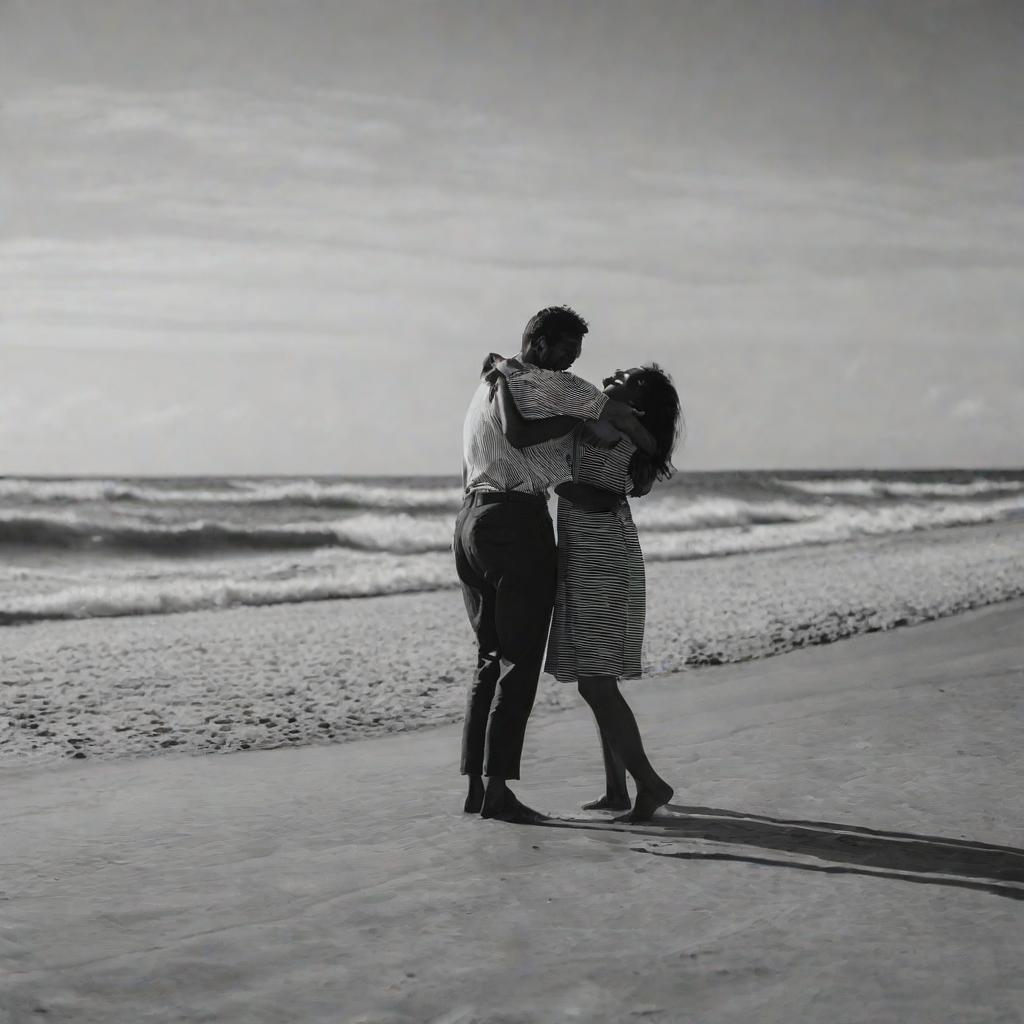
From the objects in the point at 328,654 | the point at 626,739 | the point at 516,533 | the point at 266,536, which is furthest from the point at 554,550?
the point at 266,536

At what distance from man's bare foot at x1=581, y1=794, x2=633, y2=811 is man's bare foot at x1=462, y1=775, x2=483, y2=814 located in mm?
364

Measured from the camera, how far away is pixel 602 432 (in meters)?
3.62

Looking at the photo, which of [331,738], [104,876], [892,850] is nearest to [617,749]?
[892,850]

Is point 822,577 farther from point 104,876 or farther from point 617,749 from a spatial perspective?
point 104,876

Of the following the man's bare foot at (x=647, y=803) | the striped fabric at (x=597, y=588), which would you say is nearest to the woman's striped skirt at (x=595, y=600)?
the striped fabric at (x=597, y=588)

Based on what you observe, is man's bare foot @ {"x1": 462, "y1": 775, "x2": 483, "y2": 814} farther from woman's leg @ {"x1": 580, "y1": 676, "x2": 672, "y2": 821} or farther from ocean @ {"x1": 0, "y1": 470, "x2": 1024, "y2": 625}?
ocean @ {"x1": 0, "y1": 470, "x2": 1024, "y2": 625}

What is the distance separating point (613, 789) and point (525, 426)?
49.3 inches

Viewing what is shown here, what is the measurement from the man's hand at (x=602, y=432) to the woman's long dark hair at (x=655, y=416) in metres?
0.18

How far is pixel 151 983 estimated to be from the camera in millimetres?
2398

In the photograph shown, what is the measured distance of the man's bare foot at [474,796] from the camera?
3.82 metres

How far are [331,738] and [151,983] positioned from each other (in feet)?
10.2

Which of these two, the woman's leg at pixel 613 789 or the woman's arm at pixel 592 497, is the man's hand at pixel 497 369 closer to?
the woman's arm at pixel 592 497

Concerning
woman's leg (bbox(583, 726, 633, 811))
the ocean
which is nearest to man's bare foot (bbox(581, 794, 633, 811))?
woman's leg (bbox(583, 726, 633, 811))

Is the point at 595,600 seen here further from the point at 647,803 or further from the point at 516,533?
the point at 647,803
